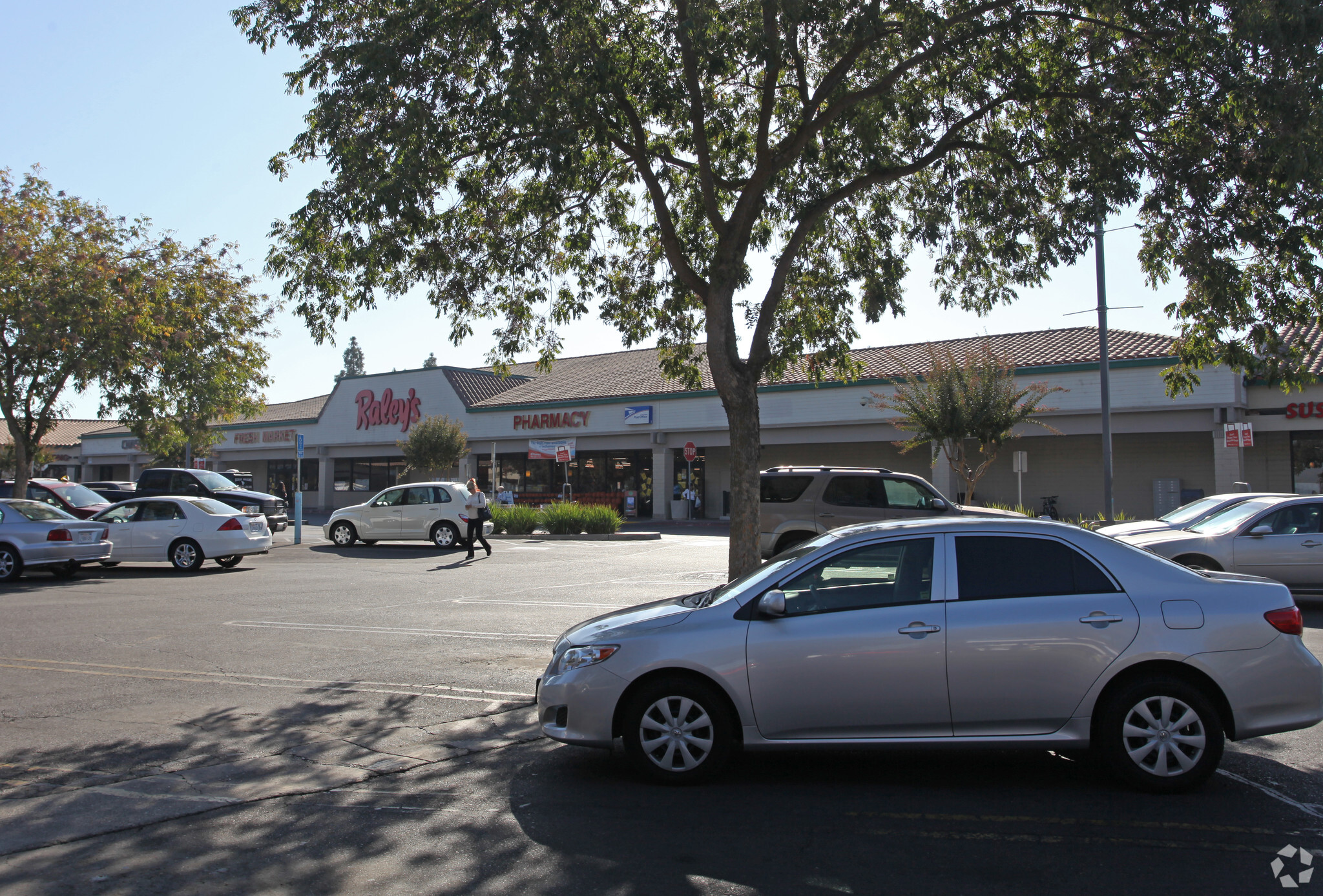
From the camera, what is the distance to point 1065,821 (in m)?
4.99

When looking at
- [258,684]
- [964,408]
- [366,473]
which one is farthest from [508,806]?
[366,473]

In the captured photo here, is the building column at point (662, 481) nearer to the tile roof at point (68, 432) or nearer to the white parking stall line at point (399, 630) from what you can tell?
the white parking stall line at point (399, 630)

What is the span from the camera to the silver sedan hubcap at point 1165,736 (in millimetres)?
5355

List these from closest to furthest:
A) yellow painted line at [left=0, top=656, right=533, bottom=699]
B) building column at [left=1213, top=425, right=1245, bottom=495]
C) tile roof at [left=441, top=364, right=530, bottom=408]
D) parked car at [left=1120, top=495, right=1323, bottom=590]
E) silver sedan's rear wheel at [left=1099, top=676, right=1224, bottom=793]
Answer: silver sedan's rear wheel at [left=1099, top=676, right=1224, bottom=793], yellow painted line at [left=0, top=656, right=533, bottom=699], parked car at [left=1120, top=495, right=1323, bottom=590], building column at [left=1213, top=425, right=1245, bottom=495], tile roof at [left=441, top=364, right=530, bottom=408]

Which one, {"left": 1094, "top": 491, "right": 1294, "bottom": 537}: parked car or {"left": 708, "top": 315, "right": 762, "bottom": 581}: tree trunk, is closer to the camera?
{"left": 708, "top": 315, "right": 762, "bottom": 581}: tree trunk

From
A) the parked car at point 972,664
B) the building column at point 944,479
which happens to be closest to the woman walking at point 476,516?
the parked car at point 972,664

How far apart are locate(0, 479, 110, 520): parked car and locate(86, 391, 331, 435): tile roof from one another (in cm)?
2678

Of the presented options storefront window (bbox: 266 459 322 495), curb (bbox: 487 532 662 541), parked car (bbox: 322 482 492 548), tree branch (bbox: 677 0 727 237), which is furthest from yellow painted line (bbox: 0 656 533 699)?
storefront window (bbox: 266 459 322 495)

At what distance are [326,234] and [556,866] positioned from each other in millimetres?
8591

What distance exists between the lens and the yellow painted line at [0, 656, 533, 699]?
8.23 metres

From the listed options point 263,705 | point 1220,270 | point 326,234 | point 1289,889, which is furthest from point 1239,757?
point 326,234

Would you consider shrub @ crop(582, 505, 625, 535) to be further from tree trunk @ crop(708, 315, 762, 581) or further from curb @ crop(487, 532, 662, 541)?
tree trunk @ crop(708, 315, 762, 581)

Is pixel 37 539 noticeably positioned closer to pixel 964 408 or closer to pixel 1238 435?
pixel 964 408

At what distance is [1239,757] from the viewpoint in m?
6.20
